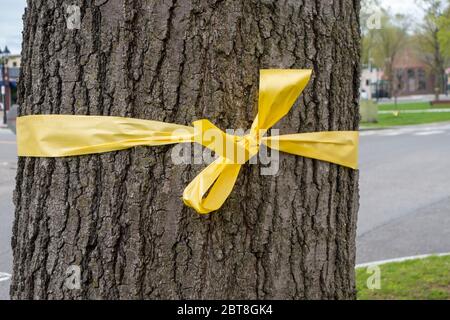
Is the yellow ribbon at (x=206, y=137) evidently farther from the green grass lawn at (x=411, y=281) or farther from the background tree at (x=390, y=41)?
the background tree at (x=390, y=41)

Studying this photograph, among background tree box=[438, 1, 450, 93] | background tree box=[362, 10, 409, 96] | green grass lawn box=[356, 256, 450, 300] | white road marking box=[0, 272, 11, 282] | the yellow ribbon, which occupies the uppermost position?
background tree box=[362, 10, 409, 96]

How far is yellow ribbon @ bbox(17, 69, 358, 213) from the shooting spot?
1.83 meters

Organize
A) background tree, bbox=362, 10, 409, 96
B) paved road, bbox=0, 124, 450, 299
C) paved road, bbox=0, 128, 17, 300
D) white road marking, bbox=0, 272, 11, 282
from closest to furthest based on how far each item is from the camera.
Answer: white road marking, bbox=0, 272, 11, 282 → paved road, bbox=0, 128, 17, 300 → paved road, bbox=0, 124, 450, 299 → background tree, bbox=362, 10, 409, 96

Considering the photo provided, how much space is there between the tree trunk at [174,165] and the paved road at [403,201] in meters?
4.77

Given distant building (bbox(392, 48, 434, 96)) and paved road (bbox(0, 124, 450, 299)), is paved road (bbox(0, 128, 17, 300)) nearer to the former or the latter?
paved road (bbox(0, 124, 450, 299))

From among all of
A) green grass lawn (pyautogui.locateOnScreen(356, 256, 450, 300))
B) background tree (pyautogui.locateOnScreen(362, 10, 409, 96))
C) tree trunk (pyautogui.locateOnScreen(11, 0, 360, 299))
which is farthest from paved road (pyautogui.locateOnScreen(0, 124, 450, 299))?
background tree (pyautogui.locateOnScreen(362, 10, 409, 96))

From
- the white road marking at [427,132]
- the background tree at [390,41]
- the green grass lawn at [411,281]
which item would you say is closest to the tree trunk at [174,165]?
the green grass lawn at [411,281]

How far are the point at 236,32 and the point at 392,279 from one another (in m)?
4.04

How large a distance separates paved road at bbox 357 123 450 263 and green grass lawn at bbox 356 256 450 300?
2.24ft

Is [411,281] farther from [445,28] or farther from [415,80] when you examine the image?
[415,80]

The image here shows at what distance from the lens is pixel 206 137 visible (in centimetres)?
182

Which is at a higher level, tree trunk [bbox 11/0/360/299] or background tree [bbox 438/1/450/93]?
background tree [bbox 438/1/450/93]

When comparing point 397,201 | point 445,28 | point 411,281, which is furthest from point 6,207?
point 445,28

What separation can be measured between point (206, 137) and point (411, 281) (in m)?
4.00
